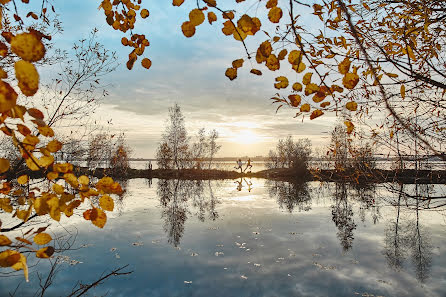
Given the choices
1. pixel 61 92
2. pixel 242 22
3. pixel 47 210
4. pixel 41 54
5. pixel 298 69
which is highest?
pixel 61 92

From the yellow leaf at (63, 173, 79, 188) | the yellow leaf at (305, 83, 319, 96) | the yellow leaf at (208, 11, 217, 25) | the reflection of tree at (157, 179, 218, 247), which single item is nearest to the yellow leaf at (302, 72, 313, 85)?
the yellow leaf at (305, 83, 319, 96)

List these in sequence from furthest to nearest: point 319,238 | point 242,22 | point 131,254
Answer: point 319,238 < point 131,254 < point 242,22

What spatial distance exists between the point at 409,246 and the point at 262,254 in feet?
15.6

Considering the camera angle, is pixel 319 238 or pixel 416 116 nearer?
pixel 416 116

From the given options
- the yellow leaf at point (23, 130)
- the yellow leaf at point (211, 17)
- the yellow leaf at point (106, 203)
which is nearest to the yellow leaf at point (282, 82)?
the yellow leaf at point (211, 17)

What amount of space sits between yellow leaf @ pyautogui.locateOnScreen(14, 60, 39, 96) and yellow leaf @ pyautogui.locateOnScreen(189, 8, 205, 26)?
2.40ft

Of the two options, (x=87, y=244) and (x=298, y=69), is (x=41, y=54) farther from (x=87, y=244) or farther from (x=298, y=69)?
(x=87, y=244)

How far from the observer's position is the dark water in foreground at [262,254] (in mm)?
5727

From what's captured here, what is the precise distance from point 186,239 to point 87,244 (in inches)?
123

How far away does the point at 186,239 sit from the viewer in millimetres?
8852

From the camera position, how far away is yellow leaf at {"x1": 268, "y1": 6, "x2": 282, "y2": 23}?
1.39 metres

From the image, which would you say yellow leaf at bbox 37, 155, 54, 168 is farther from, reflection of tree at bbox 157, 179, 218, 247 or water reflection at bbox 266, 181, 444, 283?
reflection of tree at bbox 157, 179, 218, 247

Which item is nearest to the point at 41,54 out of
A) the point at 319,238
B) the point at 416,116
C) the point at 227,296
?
the point at 416,116

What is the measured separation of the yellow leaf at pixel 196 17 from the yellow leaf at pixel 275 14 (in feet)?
1.21
